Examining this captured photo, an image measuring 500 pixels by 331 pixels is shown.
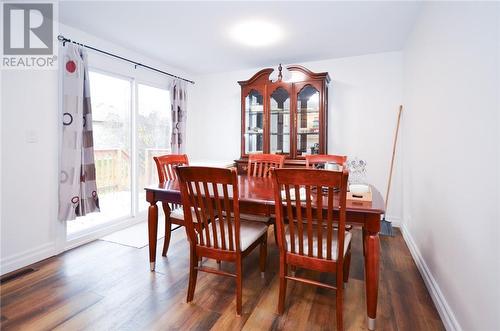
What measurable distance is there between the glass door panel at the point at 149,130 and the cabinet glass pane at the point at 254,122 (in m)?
1.20

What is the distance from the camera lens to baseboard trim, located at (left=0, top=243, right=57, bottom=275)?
2121 mm

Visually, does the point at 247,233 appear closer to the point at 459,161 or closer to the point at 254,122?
the point at 459,161

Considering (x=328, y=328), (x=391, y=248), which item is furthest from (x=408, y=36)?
(x=328, y=328)

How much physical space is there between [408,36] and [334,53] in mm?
811

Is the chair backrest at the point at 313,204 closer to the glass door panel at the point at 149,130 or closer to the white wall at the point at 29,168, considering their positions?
the white wall at the point at 29,168

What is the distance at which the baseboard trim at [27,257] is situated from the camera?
2121 millimetres

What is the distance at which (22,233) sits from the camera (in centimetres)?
225

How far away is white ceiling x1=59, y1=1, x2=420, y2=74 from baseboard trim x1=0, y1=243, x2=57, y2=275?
2.12 m

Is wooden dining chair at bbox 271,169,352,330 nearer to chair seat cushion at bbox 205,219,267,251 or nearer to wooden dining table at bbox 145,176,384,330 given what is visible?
wooden dining table at bbox 145,176,384,330

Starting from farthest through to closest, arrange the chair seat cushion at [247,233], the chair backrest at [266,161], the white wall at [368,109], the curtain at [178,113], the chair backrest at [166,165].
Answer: the curtain at [178,113] → the white wall at [368,109] → the chair backrest at [266,161] → the chair backrest at [166,165] → the chair seat cushion at [247,233]

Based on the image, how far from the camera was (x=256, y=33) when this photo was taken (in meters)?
2.71

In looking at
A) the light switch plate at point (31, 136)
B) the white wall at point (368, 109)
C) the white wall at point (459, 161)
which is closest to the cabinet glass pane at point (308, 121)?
the white wall at point (368, 109)

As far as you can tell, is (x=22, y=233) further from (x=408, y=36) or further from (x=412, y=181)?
(x=408, y=36)

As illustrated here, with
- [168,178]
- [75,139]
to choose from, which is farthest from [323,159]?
[75,139]
